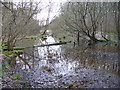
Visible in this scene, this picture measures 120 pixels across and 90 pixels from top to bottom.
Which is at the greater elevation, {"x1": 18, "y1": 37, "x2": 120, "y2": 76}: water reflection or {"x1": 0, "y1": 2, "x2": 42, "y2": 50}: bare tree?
{"x1": 0, "y1": 2, "x2": 42, "y2": 50}: bare tree

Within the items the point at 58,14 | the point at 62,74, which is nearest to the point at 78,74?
the point at 62,74

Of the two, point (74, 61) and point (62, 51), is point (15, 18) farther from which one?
point (74, 61)

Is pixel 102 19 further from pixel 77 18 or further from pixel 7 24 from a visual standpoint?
pixel 7 24

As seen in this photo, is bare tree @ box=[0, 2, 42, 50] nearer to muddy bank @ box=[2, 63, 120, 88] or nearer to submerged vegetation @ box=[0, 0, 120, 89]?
submerged vegetation @ box=[0, 0, 120, 89]

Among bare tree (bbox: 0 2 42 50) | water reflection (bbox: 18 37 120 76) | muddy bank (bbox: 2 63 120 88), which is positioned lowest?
muddy bank (bbox: 2 63 120 88)

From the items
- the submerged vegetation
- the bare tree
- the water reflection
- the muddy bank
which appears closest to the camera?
the muddy bank

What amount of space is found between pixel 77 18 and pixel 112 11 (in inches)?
114

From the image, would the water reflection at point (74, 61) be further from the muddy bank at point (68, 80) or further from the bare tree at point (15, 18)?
the bare tree at point (15, 18)

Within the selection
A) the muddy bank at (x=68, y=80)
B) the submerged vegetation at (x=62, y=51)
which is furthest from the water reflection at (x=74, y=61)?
Result: the muddy bank at (x=68, y=80)

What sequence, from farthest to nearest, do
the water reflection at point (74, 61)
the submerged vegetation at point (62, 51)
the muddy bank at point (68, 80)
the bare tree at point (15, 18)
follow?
the bare tree at point (15, 18)
the water reflection at point (74, 61)
the submerged vegetation at point (62, 51)
the muddy bank at point (68, 80)

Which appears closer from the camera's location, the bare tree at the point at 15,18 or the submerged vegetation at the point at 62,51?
the submerged vegetation at the point at 62,51

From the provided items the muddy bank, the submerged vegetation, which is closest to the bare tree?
the submerged vegetation

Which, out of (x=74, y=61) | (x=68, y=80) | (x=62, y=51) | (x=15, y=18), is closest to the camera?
(x=68, y=80)

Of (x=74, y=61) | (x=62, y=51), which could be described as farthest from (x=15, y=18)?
(x=74, y=61)
